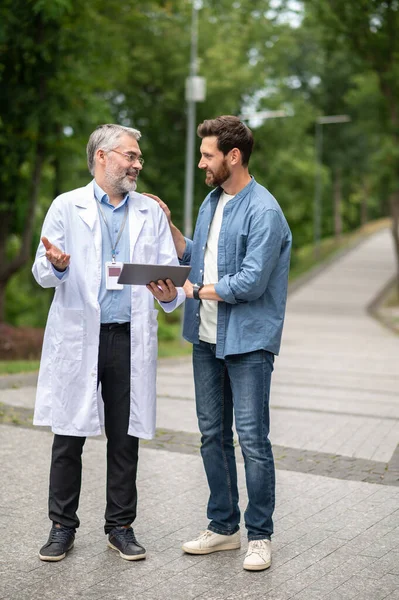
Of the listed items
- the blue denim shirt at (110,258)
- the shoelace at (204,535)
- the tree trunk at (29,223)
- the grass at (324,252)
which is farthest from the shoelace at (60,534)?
the grass at (324,252)

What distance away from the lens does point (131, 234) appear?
186 inches

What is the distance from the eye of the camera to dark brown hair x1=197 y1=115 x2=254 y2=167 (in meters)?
4.56

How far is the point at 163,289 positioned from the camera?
4.46 m

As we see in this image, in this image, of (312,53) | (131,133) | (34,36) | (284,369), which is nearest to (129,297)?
(131,133)

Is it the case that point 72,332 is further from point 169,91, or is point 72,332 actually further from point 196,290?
point 169,91

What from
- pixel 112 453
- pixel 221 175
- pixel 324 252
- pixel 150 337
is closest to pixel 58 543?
pixel 112 453

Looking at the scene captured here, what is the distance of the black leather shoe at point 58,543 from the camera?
4.57 metres

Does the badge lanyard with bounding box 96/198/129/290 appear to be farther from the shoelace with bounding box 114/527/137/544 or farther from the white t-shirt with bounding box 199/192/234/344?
the shoelace with bounding box 114/527/137/544

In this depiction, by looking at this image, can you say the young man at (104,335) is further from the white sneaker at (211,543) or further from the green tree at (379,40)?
the green tree at (379,40)

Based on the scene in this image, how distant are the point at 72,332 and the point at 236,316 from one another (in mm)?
745

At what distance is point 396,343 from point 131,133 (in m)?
16.0

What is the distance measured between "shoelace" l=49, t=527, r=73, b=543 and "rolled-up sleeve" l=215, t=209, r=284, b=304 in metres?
1.30

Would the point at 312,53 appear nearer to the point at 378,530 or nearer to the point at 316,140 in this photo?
the point at 316,140

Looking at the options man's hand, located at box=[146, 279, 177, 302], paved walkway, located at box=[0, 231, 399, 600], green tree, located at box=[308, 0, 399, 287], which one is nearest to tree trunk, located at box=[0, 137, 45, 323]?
paved walkway, located at box=[0, 231, 399, 600]
